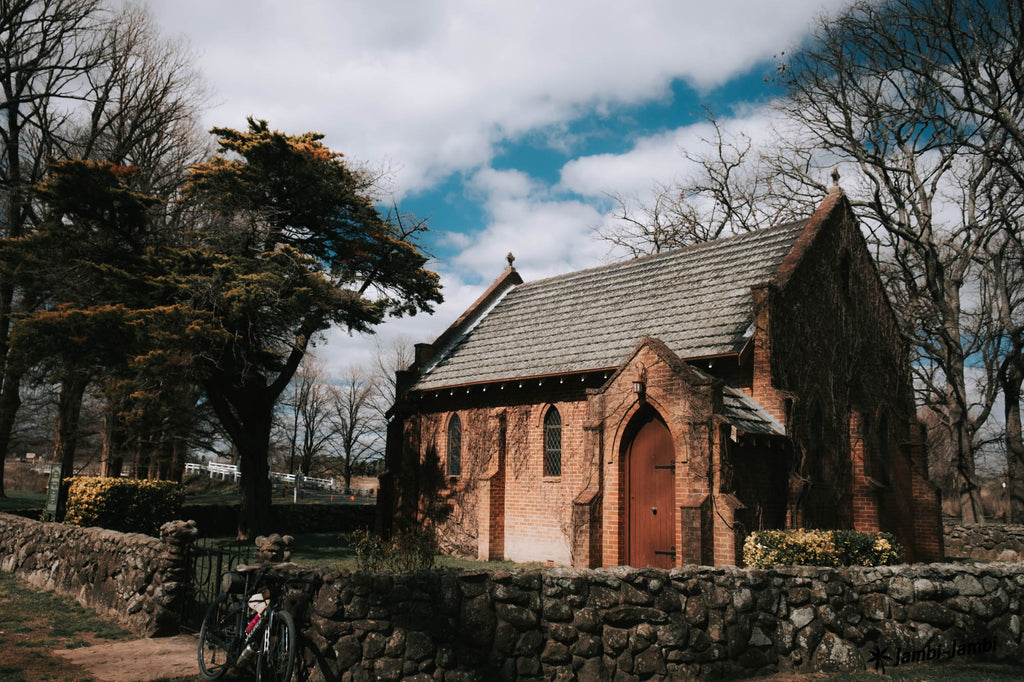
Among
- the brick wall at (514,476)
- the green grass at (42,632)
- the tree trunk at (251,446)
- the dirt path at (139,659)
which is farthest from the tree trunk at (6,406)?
the dirt path at (139,659)

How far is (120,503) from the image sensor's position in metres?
18.3

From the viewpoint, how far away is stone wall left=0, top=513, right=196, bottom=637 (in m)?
10.7

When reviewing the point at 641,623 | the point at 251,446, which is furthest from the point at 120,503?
the point at 641,623

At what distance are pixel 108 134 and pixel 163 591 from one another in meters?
26.4

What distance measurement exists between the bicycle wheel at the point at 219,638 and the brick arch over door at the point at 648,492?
847 cm

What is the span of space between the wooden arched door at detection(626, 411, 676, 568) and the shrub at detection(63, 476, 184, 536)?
12.3m

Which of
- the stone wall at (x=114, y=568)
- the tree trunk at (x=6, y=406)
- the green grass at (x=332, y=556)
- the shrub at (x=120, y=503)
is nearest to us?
the stone wall at (x=114, y=568)

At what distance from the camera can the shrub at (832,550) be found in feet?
34.6

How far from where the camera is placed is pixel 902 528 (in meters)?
19.5

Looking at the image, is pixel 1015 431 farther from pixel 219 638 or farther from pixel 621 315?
pixel 219 638

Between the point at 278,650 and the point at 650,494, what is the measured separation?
360 inches

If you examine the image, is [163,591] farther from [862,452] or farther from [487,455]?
[862,452]

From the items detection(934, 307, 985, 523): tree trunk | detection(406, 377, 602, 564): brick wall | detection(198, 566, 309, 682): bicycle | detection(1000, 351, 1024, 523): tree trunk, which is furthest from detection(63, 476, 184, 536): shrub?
detection(1000, 351, 1024, 523): tree trunk

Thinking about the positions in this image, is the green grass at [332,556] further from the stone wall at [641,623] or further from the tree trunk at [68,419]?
the tree trunk at [68,419]
